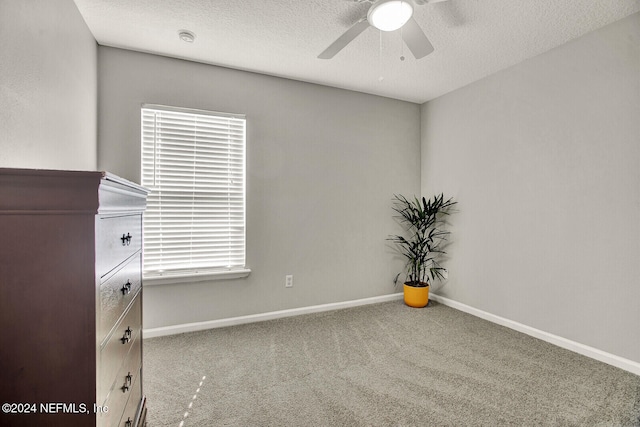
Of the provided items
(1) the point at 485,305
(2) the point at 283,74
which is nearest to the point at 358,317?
(1) the point at 485,305

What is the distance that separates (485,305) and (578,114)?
193 cm

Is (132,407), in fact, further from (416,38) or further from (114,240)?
(416,38)

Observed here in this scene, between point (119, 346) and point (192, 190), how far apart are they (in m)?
1.92

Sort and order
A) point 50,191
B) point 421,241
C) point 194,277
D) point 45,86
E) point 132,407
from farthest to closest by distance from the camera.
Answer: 1. point 421,241
2. point 194,277
3. point 45,86
4. point 132,407
5. point 50,191

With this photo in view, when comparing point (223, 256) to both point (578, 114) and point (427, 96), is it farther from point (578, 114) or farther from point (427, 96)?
point (578, 114)

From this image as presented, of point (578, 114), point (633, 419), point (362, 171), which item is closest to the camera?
point (633, 419)

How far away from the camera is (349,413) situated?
5.73 feet

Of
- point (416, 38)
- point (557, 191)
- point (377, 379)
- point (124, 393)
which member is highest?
point (416, 38)

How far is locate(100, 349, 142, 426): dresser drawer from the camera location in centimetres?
100

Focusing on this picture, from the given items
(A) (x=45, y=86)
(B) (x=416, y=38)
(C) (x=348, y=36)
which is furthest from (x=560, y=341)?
(A) (x=45, y=86)

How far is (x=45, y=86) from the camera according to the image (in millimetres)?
1686

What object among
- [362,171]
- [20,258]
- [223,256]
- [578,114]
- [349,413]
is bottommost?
[349,413]

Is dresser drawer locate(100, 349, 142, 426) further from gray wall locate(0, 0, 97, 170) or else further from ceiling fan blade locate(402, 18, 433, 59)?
ceiling fan blade locate(402, 18, 433, 59)

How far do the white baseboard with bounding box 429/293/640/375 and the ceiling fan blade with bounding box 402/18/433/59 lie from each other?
100 inches
